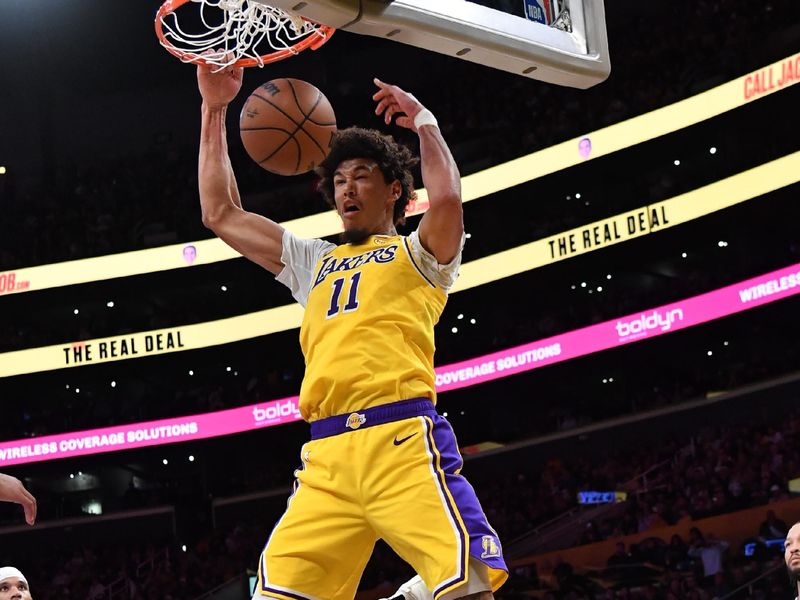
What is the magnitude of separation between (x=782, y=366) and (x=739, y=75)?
4912 millimetres

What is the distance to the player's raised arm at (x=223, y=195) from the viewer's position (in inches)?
159

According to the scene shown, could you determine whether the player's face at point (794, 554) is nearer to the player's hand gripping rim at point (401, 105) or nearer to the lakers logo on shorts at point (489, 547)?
the lakers logo on shorts at point (489, 547)

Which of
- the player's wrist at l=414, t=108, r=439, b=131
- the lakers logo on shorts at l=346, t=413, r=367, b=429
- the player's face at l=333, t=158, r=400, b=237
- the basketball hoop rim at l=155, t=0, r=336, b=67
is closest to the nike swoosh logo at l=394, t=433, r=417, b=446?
the lakers logo on shorts at l=346, t=413, r=367, b=429

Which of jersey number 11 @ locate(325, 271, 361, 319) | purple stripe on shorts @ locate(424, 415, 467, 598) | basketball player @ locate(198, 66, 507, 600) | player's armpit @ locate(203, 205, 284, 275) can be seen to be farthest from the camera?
player's armpit @ locate(203, 205, 284, 275)

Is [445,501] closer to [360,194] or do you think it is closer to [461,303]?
[360,194]

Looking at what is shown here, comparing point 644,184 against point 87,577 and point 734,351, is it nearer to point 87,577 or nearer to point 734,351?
point 734,351

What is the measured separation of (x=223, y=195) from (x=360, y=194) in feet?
1.86

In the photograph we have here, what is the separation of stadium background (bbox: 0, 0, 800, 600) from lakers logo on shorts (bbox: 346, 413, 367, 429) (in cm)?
1222

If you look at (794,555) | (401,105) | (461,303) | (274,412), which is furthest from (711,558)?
(401,105)

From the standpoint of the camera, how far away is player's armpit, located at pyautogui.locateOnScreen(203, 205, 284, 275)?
13.3ft

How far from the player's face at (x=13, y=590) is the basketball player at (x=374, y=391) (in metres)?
1.62

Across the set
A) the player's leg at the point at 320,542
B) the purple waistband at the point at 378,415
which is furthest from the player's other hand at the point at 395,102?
the player's leg at the point at 320,542

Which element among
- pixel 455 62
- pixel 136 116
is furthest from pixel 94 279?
pixel 455 62

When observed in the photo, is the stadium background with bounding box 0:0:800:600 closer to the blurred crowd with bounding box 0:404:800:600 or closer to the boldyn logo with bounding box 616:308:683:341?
A: the blurred crowd with bounding box 0:404:800:600
